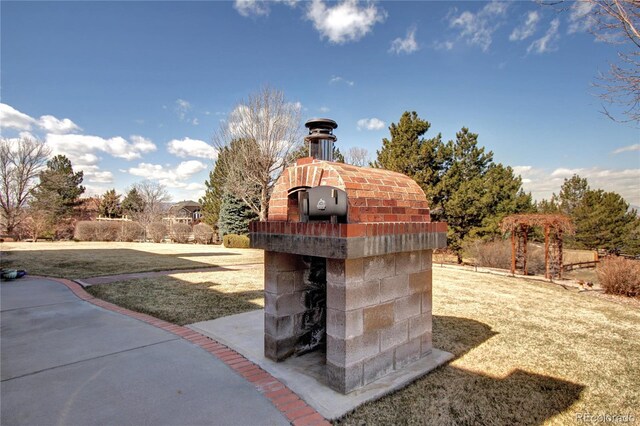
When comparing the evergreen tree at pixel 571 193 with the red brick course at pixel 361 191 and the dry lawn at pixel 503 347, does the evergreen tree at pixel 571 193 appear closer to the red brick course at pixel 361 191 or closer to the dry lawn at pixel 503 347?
the dry lawn at pixel 503 347

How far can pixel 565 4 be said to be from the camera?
3.70 meters

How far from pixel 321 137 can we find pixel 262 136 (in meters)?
14.0

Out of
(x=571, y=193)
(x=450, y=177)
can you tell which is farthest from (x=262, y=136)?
(x=571, y=193)

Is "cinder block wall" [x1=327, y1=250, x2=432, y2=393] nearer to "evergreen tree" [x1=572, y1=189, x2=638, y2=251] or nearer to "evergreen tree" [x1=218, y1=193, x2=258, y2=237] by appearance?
"evergreen tree" [x1=218, y1=193, x2=258, y2=237]

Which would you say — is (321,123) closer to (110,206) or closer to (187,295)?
(187,295)

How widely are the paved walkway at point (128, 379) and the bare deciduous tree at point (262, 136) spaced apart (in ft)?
44.5

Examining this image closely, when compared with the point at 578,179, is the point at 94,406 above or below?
below

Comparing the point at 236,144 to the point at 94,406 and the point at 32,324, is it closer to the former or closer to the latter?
the point at 32,324

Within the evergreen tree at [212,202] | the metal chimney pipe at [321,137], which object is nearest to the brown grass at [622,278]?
the metal chimney pipe at [321,137]

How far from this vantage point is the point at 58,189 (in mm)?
30844

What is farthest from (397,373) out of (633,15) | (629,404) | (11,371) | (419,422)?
(633,15)

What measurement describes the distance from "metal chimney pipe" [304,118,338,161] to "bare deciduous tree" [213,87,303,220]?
1384 cm

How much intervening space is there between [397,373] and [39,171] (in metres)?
38.6

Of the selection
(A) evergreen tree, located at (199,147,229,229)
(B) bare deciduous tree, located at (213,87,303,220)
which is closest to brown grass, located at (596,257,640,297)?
(B) bare deciduous tree, located at (213,87,303,220)
